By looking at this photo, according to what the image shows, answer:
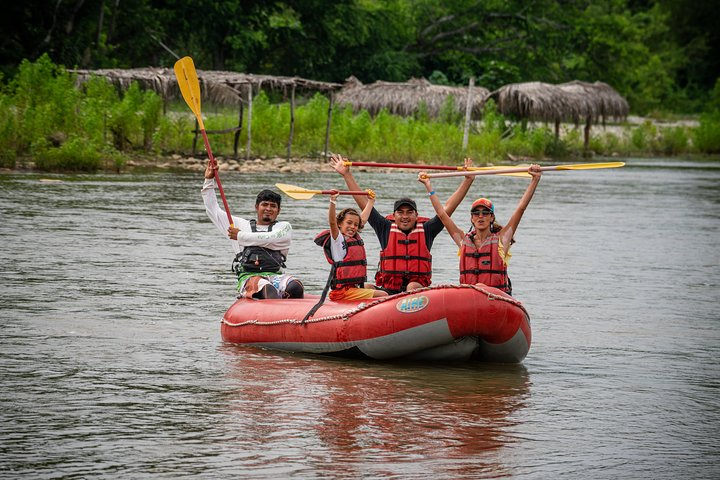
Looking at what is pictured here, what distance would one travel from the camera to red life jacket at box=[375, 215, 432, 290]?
7633 mm

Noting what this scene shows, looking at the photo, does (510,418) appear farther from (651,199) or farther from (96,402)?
(651,199)

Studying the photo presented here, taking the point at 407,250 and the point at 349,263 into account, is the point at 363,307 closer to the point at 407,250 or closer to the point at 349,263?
the point at 349,263

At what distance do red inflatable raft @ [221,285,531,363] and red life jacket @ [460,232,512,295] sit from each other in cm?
34

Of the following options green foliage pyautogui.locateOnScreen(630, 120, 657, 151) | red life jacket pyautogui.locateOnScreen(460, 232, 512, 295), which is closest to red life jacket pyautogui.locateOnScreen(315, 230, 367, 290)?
red life jacket pyautogui.locateOnScreen(460, 232, 512, 295)

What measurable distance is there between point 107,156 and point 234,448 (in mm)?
16435

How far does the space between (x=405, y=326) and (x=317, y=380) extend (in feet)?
2.00

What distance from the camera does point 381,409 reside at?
636cm

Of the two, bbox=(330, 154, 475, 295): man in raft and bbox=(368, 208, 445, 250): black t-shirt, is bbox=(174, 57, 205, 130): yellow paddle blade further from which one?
bbox=(330, 154, 475, 295): man in raft

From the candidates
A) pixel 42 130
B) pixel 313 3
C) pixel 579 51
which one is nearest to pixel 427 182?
pixel 42 130

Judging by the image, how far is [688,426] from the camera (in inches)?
248

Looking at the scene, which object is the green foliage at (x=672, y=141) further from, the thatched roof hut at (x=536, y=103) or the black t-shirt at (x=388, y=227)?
the black t-shirt at (x=388, y=227)

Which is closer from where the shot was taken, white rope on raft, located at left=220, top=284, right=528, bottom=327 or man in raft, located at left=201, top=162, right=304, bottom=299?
white rope on raft, located at left=220, top=284, right=528, bottom=327

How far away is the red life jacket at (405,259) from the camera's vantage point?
763cm

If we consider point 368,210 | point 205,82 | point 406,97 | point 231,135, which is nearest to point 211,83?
point 205,82
